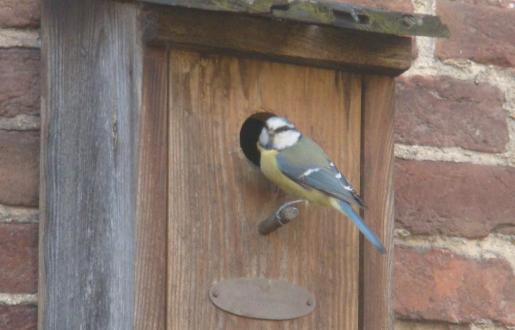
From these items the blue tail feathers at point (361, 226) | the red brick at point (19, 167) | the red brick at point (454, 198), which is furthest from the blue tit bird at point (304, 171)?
the red brick at point (19, 167)

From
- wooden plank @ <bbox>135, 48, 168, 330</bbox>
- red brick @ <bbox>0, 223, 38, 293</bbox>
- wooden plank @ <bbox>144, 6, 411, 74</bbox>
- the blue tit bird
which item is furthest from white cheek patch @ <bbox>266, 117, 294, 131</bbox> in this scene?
red brick @ <bbox>0, 223, 38, 293</bbox>

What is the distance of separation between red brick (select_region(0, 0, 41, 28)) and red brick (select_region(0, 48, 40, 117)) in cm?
5

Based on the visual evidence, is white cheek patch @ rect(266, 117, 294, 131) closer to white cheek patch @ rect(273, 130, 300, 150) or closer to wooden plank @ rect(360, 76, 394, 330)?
white cheek patch @ rect(273, 130, 300, 150)

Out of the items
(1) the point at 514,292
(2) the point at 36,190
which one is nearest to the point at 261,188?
(2) the point at 36,190

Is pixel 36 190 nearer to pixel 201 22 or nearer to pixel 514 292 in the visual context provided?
pixel 201 22

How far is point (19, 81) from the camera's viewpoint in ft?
8.14

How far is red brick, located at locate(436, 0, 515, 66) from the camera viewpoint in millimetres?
2666

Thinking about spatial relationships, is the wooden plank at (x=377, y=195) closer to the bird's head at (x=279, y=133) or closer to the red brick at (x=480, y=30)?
the bird's head at (x=279, y=133)

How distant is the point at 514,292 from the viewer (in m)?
2.59

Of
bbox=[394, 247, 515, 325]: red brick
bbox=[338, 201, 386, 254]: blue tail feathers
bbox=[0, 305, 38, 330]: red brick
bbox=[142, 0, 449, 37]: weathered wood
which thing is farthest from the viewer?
bbox=[394, 247, 515, 325]: red brick

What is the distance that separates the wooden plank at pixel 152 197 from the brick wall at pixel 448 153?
336 mm

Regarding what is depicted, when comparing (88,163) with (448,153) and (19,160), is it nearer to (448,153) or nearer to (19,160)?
(19,160)

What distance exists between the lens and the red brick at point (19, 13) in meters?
2.48

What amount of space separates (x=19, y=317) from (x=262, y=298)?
1.44 feet
